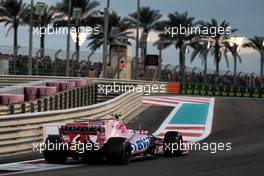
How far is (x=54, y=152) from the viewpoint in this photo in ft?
39.7

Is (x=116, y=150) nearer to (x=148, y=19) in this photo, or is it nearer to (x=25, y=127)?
(x=25, y=127)

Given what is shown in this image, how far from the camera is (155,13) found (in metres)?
68.6

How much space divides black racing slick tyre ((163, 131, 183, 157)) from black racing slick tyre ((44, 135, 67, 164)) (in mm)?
2712

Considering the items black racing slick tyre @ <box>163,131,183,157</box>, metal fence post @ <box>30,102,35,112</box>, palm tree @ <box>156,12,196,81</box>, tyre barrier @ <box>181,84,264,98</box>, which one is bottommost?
tyre barrier @ <box>181,84,264,98</box>

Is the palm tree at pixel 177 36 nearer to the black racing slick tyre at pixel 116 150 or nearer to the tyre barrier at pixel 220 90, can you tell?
the tyre barrier at pixel 220 90

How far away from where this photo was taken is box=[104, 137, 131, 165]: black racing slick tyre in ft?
39.0

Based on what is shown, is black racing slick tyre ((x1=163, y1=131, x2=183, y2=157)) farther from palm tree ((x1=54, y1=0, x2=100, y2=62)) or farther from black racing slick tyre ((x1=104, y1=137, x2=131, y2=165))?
palm tree ((x1=54, y1=0, x2=100, y2=62))

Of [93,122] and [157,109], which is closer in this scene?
[93,122]

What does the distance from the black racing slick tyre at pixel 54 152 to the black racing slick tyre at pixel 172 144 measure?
2.71 metres

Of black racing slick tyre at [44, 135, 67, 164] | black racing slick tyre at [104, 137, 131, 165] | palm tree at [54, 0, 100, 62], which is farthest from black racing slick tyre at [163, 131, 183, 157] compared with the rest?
palm tree at [54, 0, 100, 62]

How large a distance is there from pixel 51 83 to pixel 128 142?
516 inches

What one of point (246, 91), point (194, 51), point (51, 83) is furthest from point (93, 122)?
point (194, 51)

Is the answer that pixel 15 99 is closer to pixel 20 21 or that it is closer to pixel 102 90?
pixel 102 90

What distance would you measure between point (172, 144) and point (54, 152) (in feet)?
10.0
